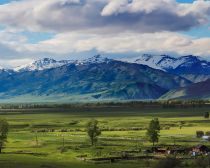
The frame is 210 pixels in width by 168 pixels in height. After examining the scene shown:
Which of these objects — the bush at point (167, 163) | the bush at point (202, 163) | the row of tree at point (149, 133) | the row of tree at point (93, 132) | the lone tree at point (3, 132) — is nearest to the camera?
the bush at point (167, 163)

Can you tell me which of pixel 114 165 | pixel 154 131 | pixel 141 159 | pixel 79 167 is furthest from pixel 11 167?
pixel 154 131

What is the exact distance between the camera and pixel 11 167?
94.2 metres

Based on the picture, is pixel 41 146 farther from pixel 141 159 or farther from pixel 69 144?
pixel 141 159

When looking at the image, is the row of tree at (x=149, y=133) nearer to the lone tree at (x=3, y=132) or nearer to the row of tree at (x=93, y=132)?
the row of tree at (x=93, y=132)

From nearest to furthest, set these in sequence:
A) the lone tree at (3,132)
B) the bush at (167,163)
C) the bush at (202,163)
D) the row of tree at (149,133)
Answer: the bush at (167,163)
the bush at (202,163)
the lone tree at (3,132)
the row of tree at (149,133)

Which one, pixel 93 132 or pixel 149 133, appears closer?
pixel 149 133

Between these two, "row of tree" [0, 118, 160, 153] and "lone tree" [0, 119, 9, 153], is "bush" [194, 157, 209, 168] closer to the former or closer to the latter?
"row of tree" [0, 118, 160, 153]

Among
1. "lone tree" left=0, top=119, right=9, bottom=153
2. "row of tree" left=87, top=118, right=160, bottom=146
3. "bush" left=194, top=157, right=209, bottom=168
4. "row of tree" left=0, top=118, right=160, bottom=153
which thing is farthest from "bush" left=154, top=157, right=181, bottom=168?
"lone tree" left=0, top=119, right=9, bottom=153

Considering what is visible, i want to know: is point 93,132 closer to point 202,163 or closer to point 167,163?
point 202,163

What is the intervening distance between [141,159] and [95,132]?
41.0m

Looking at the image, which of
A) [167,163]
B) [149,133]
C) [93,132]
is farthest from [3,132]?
[167,163]

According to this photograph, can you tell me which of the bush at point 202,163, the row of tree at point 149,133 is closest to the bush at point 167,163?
the bush at point 202,163

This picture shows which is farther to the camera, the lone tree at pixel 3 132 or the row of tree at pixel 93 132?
the row of tree at pixel 93 132

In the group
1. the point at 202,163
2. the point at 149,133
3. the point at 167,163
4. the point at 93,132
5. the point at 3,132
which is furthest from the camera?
the point at 93,132
